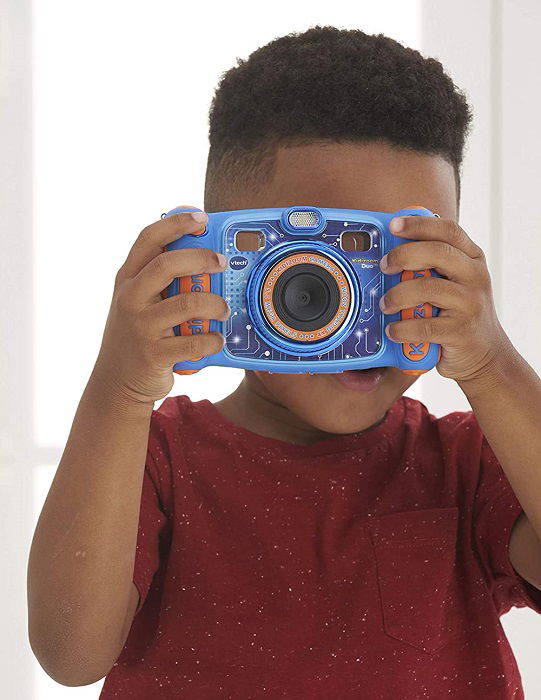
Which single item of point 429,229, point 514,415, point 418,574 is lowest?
point 418,574

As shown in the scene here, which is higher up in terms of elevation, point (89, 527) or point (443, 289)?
point (443, 289)

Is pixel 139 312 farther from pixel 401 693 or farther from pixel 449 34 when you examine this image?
pixel 449 34

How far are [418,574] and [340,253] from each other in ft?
0.78

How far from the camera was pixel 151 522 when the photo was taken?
0.70 m

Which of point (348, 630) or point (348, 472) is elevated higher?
point (348, 472)

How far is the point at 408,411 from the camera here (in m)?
0.80

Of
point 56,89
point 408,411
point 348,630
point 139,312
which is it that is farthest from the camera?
point 56,89

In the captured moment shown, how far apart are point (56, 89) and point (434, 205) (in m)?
0.63

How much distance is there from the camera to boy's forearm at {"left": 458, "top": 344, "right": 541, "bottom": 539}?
24.5 inches

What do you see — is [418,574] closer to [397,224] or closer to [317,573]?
[317,573]

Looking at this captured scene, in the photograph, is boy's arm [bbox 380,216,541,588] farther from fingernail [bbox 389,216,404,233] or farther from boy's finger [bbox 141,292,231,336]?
boy's finger [bbox 141,292,231,336]

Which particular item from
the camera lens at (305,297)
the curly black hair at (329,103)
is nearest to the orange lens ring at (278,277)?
the camera lens at (305,297)

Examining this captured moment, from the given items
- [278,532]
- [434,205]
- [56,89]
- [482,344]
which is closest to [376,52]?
[434,205]

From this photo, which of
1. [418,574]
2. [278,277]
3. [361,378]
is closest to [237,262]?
[278,277]
